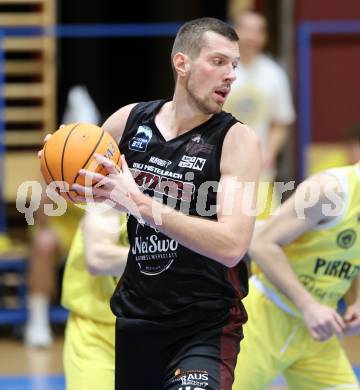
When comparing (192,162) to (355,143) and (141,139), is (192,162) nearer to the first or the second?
(141,139)

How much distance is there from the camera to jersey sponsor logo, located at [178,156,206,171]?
4.21 metres

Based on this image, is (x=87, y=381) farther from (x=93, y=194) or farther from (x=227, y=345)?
(x=93, y=194)

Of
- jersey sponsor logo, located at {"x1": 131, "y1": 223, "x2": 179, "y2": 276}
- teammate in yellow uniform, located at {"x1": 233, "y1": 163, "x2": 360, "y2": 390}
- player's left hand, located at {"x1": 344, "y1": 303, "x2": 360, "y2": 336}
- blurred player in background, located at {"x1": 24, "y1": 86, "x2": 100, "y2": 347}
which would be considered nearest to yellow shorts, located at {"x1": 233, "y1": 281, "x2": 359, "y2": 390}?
teammate in yellow uniform, located at {"x1": 233, "y1": 163, "x2": 360, "y2": 390}

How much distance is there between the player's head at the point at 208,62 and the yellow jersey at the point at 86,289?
1.12 metres

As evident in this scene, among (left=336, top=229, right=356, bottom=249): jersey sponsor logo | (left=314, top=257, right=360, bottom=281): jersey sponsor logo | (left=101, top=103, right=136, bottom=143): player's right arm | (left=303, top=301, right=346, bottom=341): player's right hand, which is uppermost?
(left=101, top=103, right=136, bottom=143): player's right arm

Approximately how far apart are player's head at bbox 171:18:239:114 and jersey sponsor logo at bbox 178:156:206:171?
0.20 meters

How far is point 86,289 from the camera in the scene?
209 inches

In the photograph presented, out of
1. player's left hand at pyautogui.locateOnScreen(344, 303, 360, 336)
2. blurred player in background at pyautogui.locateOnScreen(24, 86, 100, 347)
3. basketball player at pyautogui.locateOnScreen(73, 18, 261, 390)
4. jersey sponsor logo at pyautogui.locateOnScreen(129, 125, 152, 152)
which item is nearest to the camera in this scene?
basketball player at pyautogui.locateOnScreen(73, 18, 261, 390)

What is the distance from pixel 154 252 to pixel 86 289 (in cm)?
106

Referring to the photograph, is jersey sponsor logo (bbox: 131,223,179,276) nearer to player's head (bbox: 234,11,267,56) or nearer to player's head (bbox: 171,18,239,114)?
player's head (bbox: 171,18,239,114)

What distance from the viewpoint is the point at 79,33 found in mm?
10578

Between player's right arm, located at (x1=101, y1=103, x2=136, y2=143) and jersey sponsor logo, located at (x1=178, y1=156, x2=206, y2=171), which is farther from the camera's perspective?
player's right arm, located at (x1=101, y1=103, x2=136, y2=143)

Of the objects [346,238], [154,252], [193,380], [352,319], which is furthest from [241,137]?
[352,319]

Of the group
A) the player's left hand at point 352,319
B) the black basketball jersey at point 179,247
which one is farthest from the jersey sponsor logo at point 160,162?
the player's left hand at point 352,319
